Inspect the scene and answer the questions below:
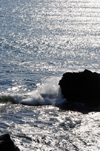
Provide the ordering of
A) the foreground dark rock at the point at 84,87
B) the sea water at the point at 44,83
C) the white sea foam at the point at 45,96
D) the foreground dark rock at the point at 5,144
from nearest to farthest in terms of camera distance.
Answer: the foreground dark rock at the point at 5,144
the sea water at the point at 44,83
the foreground dark rock at the point at 84,87
the white sea foam at the point at 45,96

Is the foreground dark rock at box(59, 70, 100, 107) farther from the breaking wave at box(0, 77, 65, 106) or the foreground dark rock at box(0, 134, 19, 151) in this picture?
the foreground dark rock at box(0, 134, 19, 151)

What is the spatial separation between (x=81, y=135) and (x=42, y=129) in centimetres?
247

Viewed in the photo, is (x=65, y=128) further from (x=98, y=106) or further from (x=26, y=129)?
(x=98, y=106)

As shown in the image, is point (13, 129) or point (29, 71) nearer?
point (13, 129)

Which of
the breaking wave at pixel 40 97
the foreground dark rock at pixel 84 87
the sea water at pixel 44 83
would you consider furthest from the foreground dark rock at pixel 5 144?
the foreground dark rock at pixel 84 87

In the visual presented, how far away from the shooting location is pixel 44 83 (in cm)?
3158

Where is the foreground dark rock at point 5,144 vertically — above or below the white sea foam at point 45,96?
below

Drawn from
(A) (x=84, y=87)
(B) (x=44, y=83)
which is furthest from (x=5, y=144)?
(B) (x=44, y=83)

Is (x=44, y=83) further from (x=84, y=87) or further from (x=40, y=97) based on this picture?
(x=84, y=87)

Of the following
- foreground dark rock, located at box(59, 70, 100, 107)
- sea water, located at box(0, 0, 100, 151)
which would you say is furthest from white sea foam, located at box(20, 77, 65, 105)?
foreground dark rock, located at box(59, 70, 100, 107)

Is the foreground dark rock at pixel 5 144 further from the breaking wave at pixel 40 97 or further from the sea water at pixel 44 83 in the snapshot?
the breaking wave at pixel 40 97

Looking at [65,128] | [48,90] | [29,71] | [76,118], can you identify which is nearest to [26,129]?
[65,128]

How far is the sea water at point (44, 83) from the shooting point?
59.5ft

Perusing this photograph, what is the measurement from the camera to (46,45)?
5303cm
